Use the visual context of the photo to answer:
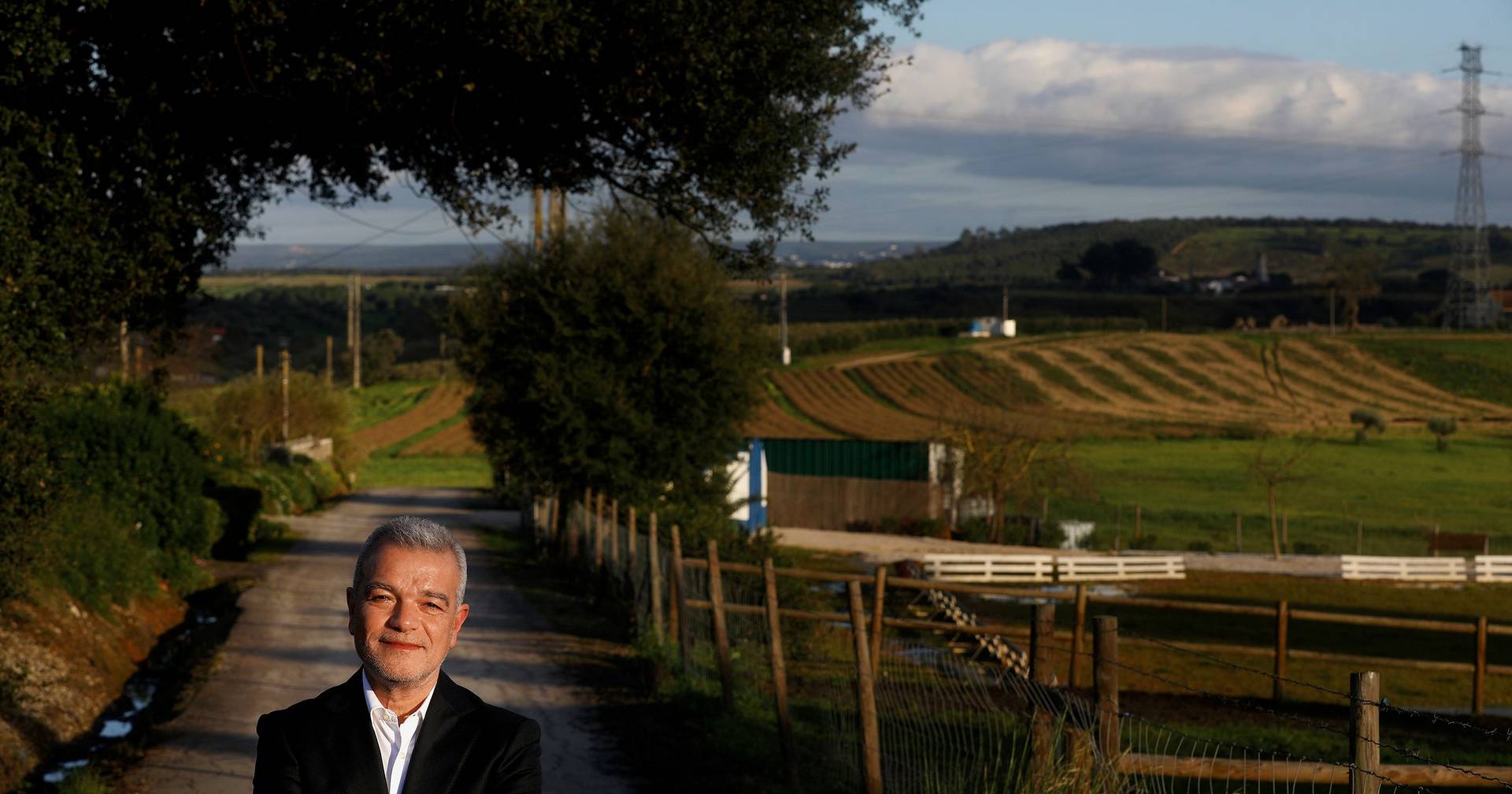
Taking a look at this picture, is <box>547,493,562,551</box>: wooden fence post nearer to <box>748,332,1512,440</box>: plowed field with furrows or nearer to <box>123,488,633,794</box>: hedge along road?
<box>123,488,633,794</box>: hedge along road

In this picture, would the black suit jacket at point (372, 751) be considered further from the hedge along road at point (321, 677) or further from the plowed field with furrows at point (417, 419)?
the plowed field with furrows at point (417, 419)

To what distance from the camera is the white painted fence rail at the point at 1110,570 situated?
41.5 m

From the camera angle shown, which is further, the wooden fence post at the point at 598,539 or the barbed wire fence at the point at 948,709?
the wooden fence post at the point at 598,539

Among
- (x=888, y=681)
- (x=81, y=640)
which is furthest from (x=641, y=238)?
(x=888, y=681)

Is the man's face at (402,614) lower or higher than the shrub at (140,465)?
higher

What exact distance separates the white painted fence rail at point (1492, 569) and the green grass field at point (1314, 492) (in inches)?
201

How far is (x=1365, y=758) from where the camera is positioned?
4.55m

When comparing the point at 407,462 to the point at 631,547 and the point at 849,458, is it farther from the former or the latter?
the point at 631,547

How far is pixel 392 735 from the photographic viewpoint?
3.40 metres

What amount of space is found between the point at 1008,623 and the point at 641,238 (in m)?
10.9

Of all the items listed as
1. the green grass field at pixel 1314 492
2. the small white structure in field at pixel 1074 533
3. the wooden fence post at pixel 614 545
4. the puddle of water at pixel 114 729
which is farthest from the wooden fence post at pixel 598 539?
the green grass field at pixel 1314 492

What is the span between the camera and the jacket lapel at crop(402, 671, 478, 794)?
11.0ft

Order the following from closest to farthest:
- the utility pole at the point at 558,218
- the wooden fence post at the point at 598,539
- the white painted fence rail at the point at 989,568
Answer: the wooden fence post at the point at 598,539 < the utility pole at the point at 558,218 < the white painted fence rail at the point at 989,568

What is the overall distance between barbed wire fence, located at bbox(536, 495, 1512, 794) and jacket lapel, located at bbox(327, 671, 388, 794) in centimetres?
278
